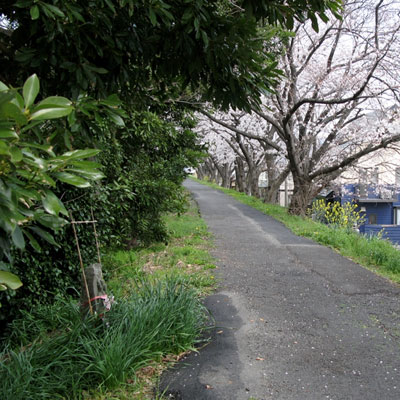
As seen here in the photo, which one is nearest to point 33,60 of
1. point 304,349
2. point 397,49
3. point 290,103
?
point 304,349

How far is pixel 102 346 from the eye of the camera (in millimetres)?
2984

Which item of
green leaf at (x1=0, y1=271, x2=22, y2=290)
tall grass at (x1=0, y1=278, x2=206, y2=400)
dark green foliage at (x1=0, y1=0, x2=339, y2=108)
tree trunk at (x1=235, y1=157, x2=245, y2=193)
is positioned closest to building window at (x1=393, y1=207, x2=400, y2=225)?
tree trunk at (x1=235, y1=157, x2=245, y2=193)

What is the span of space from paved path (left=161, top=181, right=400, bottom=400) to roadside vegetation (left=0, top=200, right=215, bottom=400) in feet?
0.72

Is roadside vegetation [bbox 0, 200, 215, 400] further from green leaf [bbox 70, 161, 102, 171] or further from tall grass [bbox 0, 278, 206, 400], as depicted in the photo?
green leaf [bbox 70, 161, 102, 171]

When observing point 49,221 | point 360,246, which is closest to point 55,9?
point 49,221

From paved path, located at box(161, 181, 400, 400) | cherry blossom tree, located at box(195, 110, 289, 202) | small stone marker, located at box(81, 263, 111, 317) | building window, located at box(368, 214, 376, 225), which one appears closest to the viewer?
paved path, located at box(161, 181, 400, 400)

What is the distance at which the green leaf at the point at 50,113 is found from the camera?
56.3 inches

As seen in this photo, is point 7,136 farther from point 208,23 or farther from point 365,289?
point 365,289

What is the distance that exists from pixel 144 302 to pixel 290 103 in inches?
432

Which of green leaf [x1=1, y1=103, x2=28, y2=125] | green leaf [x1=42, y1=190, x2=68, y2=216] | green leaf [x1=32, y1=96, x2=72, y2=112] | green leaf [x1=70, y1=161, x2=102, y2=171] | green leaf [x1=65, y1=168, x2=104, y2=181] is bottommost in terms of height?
green leaf [x1=42, y1=190, x2=68, y2=216]

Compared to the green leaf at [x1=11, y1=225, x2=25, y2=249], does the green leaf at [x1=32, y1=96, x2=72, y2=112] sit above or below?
above

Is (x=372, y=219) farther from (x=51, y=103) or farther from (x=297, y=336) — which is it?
(x=51, y=103)

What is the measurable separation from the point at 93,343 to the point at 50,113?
212 centimetres

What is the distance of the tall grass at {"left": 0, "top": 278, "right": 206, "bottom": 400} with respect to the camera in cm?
275
